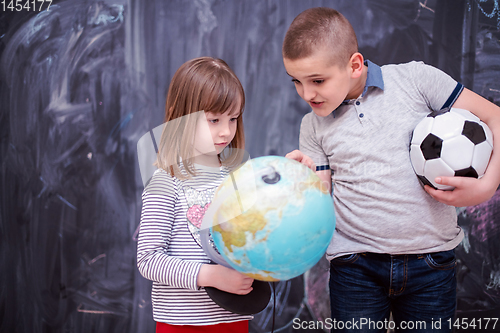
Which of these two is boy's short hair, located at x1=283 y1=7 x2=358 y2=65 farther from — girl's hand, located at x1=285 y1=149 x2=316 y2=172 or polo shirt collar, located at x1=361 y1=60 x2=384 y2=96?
girl's hand, located at x1=285 y1=149 x2=316 y2=172

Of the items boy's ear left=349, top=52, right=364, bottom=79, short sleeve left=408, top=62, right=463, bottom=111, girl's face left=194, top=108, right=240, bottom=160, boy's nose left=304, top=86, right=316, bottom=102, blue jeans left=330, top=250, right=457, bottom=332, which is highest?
boy's ear left=349, top=52, right=364, bottom=79

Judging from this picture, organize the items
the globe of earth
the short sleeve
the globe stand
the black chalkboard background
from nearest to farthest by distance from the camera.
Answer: the globe of earth → the globe stand → the short sleeve → the black chalkboard background

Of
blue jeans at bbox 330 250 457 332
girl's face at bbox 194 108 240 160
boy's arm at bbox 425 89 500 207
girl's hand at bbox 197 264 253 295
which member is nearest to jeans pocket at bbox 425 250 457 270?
blue jeans at bbox 330 250 457 332

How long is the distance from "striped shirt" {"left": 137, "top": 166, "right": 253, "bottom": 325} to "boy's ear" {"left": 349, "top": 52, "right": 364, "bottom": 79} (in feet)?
1.70

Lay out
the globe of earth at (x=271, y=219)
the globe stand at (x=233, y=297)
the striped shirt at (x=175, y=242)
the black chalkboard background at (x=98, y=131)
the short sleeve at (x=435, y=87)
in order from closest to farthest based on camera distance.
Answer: the globe of earth at (x=271, y=219) → the globe stand at (x=233, y=297) → the striped shirt at (x=175, y=242) → the short sleeve at (x=435, y=87) → the black chalkboard background at (x=98, y=131)

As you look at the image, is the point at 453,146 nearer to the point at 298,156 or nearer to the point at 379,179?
the point at 379,179

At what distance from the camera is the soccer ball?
940 mm

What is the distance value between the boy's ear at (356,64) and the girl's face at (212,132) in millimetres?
384

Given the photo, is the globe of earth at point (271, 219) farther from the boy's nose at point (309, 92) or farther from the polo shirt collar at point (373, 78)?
the polo shirt collar at point (373, 78)

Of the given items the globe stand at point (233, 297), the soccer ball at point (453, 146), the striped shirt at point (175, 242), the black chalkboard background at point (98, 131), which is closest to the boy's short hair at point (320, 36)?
the soccer ball at point (453, 146)

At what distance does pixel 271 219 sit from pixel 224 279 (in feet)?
0.92

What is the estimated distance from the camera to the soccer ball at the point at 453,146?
37.0 inches

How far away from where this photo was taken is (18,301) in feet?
6.13

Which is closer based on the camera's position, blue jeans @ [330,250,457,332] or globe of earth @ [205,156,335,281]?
globe of earth @ [205,156,335,281]
